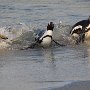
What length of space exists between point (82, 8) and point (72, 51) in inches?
360

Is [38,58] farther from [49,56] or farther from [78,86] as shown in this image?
[78,86]

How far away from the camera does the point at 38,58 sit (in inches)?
410

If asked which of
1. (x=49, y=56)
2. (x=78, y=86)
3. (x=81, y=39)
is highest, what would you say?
(x=78, y=86)

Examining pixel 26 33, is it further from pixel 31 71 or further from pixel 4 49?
pixel 31 71

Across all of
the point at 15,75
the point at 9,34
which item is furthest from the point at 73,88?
the point at 9,34

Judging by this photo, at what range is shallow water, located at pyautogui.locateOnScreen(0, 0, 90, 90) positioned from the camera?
8020 mm

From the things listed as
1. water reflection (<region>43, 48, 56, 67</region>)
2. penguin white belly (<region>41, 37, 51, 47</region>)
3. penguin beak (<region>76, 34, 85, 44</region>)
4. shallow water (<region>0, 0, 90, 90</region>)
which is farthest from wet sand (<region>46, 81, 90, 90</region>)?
penguin beak (<region>76, 34, 85, 44</region>)

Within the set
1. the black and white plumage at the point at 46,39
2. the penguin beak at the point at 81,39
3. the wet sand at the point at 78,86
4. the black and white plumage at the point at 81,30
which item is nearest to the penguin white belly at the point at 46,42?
the black and white plumage at the point at 46,39

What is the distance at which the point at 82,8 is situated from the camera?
20.4 m

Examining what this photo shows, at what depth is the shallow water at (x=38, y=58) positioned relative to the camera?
802cm

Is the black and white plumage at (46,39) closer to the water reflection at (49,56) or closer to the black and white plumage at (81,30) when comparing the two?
the water reflection at (49,56)

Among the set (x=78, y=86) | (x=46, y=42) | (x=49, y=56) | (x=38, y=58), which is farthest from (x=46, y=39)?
(x=78, y=86)

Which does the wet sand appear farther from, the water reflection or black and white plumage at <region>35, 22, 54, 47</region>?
black and white plumage at <region>35, 22, 54, 47</region>

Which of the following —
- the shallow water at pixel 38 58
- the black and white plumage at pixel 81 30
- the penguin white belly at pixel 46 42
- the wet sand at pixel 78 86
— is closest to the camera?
the wet sand at pixel 78 86
